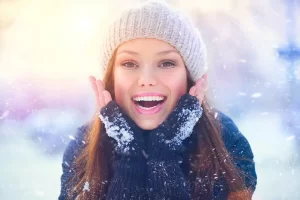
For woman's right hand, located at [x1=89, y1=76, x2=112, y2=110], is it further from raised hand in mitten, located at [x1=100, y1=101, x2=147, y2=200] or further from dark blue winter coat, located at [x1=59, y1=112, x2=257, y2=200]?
dark blue winter coat, located at [x1=59, y1=112, x2=257, y2=200]

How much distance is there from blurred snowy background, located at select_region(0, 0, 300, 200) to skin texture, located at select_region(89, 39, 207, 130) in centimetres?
31

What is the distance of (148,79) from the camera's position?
1067 millimetres

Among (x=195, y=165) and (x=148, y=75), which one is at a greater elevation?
(x=148, y=75)

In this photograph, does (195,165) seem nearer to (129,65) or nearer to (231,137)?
(231,137)

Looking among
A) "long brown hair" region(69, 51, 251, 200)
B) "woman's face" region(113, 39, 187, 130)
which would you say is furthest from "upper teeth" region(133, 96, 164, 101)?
"long brown hair" region(69, 51, 251, 200)

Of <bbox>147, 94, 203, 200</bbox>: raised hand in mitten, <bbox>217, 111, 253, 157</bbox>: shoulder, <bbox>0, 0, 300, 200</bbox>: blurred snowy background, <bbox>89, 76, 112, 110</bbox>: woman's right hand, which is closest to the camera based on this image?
<bbox>147, 94, 203, 200</bbox>: raised hand in mitten

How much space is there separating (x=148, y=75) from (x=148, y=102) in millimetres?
83

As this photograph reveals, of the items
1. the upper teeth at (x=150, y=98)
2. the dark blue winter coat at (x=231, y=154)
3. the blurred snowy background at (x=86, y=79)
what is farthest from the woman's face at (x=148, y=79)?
the blurred snowy background at (x=86, y=79)

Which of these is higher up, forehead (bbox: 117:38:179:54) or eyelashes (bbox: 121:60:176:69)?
forehead (bbox: 117:38:179:54)

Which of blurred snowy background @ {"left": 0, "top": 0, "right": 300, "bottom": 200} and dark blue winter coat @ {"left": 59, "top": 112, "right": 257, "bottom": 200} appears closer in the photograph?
dark blue winter coat @ {"left": 59, "top": 112, "right": 257, "bottom": 200}

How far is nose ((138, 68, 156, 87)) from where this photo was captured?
1.07 metres

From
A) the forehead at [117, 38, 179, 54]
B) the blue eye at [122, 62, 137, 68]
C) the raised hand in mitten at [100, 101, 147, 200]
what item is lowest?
the raised hand in mitten at [100, 101, 147, 200]

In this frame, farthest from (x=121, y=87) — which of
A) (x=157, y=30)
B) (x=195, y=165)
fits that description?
(x=195, y=165)

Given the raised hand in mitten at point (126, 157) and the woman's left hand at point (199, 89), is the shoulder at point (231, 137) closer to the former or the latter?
the woman's left hand at point (199, 89)
